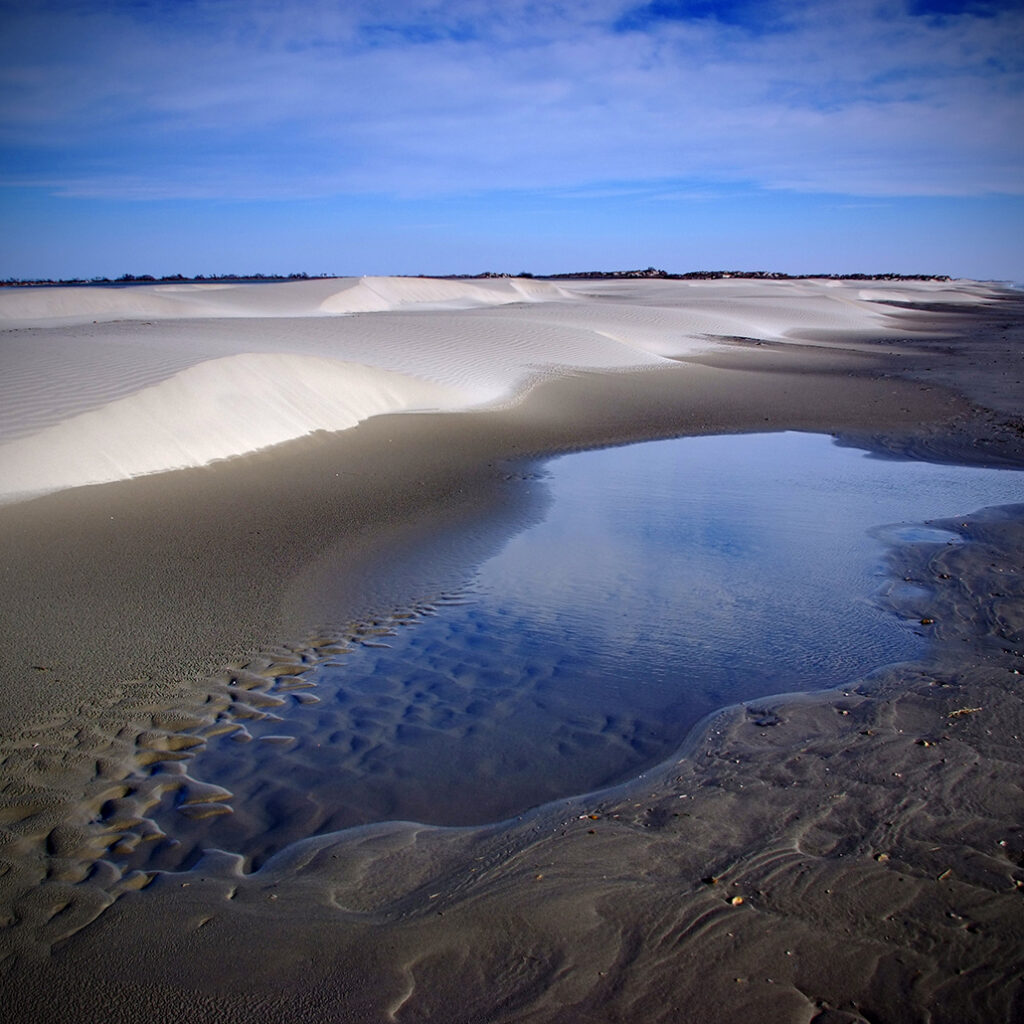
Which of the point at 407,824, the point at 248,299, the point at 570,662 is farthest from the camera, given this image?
the point at 248,299

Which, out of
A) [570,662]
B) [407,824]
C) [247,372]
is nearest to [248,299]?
[247,372]

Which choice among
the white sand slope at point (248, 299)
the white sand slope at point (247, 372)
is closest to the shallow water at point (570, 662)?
the white sand slope at point (247, 372)

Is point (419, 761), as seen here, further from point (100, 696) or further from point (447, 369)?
point (447, 369)

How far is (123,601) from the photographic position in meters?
5.59

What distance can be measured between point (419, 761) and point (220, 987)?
1.52 m

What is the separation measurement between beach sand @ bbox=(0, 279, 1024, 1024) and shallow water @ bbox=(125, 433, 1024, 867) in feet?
0.67

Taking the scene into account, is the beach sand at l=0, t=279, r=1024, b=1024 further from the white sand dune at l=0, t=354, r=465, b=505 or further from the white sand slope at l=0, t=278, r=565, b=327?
the white sand slope at l=0, t=278, r=565, b=327

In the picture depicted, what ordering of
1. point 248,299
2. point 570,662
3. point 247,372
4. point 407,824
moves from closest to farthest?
point 407,824 → point 570,662 → point 247,372 → point 248,299

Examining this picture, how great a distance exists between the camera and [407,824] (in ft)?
11.3

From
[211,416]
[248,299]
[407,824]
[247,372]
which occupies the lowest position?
[407,824]

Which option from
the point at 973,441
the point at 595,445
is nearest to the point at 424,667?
the point at 595,445

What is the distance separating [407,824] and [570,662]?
1.78m

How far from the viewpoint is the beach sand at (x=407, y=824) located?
99.6 inches

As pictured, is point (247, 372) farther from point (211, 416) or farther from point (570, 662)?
point (570, 662)
